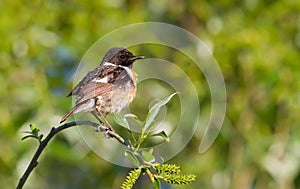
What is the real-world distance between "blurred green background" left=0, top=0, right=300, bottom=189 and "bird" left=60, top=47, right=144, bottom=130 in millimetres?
1483

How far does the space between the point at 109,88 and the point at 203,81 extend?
7.46ft

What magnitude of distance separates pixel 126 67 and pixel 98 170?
2.30 m

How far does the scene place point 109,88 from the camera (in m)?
1.95

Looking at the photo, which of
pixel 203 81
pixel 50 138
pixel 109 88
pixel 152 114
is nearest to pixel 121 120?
pixel 152 114

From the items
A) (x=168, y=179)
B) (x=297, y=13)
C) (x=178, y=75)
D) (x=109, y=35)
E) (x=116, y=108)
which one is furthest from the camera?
(x=297, y=13)

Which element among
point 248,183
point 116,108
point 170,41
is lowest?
point 116,108

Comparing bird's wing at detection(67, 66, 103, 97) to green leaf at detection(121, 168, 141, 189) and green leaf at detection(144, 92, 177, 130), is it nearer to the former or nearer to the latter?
green leaf at detection(144, 92, 177, 130)

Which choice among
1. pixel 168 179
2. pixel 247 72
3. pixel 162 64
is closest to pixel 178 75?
pixel 162 64

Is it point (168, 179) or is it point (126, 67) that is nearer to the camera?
point (168, 179)

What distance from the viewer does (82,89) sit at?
1.96 metres

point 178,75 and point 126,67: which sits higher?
point 178,75

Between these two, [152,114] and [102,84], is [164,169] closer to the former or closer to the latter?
[152,114]

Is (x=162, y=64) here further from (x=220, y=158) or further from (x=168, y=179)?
(x=168, y=179)

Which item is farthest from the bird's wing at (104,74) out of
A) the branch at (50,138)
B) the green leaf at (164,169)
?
the green leaf at (164,169)
